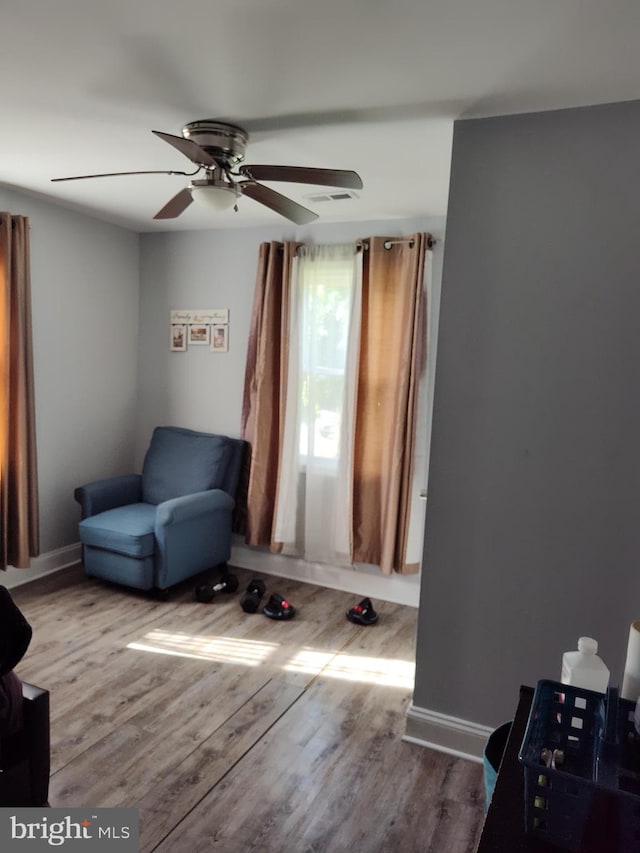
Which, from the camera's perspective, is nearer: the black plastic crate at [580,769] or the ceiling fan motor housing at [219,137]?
the black plastic crate at [580,769]

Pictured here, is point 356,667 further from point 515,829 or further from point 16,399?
point 16,399

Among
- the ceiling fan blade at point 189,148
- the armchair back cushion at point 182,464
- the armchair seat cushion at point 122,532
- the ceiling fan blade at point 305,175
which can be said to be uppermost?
the ceiling fan blade at point 189,148

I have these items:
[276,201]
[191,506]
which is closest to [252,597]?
[191,506]

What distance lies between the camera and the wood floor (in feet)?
6.55

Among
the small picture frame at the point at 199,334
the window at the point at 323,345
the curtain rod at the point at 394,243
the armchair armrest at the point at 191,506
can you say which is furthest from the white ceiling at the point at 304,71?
the armchair armrest at the point at 191,506

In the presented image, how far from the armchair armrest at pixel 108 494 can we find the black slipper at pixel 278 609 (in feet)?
4.45

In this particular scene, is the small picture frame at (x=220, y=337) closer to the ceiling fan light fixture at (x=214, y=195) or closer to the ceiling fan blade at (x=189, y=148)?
the ceiling fan light fixture at (x=214, y=195)

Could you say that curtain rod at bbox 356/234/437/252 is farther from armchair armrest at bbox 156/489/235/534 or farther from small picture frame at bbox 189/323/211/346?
armchair armrest at bbox 156/489/235/534

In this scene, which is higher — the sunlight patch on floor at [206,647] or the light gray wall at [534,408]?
the light gray wall at [534,408]

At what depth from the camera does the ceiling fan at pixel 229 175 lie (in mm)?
2141

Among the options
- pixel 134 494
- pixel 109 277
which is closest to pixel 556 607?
pixel 134 494

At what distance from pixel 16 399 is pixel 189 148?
7.32ft

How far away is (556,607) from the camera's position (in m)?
2.15

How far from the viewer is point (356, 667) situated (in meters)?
3.08
